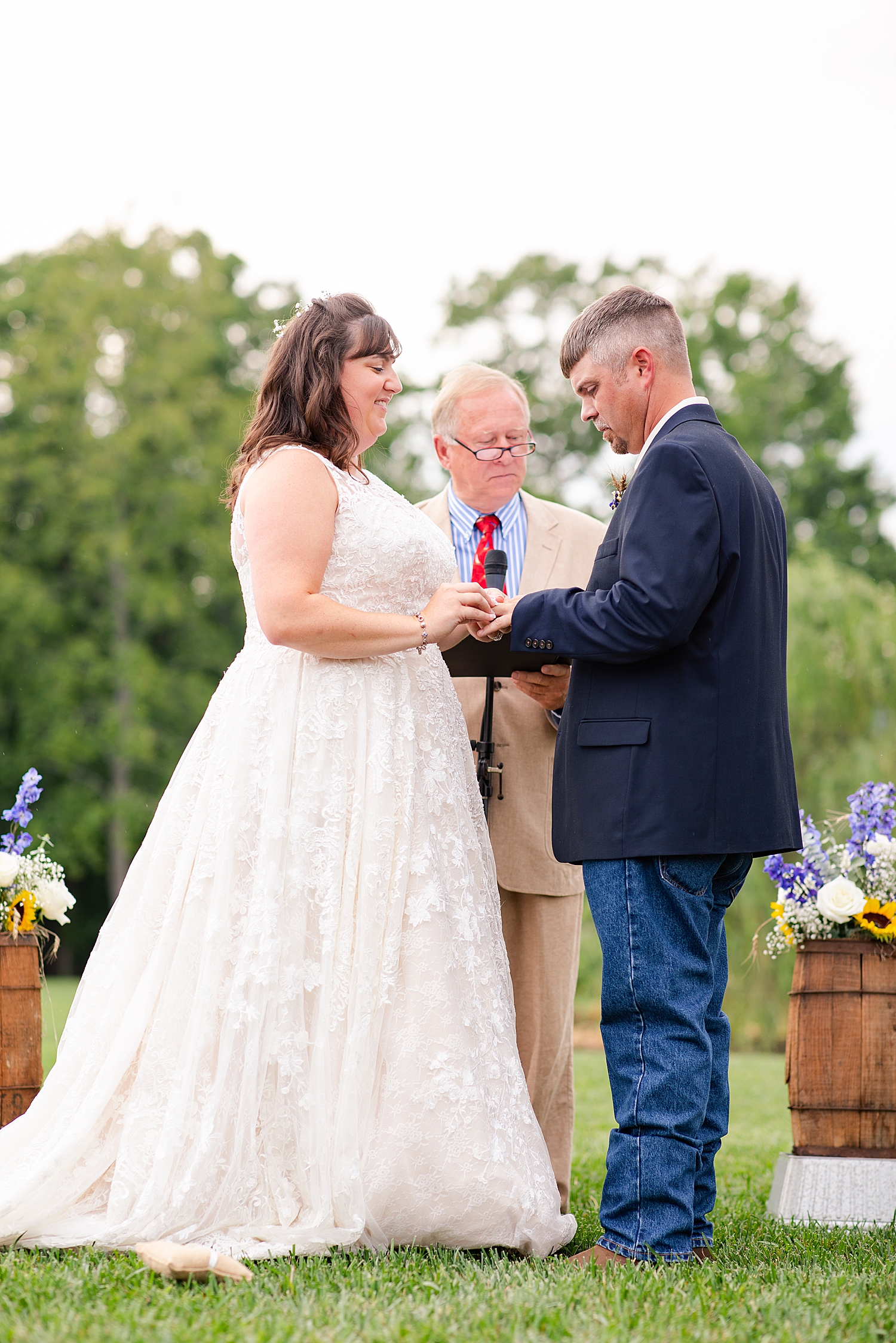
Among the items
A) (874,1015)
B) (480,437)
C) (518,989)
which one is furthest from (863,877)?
(480,437)

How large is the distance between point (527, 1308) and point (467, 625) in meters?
1.64

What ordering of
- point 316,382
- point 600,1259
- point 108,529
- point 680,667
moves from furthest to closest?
point 108,529 → point 316,382 → point 680,667 → point 600,1259

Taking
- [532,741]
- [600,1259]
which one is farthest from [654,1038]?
[532,741]

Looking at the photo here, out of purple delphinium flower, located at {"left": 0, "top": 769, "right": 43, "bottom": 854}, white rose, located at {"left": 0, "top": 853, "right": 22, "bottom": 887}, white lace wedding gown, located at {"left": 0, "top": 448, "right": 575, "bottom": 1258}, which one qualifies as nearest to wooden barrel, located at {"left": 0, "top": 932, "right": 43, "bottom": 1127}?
white rose, located at {"left": 0, "top": 853, "right": 22, "bottom": 887}

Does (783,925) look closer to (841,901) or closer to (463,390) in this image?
(841,901)

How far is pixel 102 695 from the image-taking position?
875 inches

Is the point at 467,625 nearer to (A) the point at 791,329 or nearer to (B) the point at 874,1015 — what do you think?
(B) the point at 874,1015

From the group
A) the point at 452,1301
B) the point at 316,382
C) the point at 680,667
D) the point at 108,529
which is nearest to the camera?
the point at 452,1301

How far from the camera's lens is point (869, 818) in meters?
4.48

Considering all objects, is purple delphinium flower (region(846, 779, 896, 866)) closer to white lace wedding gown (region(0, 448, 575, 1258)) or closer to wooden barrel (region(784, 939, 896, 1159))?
wooden barrel (region(784, 939, 896, 1159))

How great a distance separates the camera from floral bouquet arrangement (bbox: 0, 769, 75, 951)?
13.6ft

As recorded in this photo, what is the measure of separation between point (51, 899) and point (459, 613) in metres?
1.79

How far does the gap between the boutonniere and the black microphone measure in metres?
0.34

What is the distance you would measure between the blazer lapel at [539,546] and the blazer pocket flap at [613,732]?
3.73 feet
